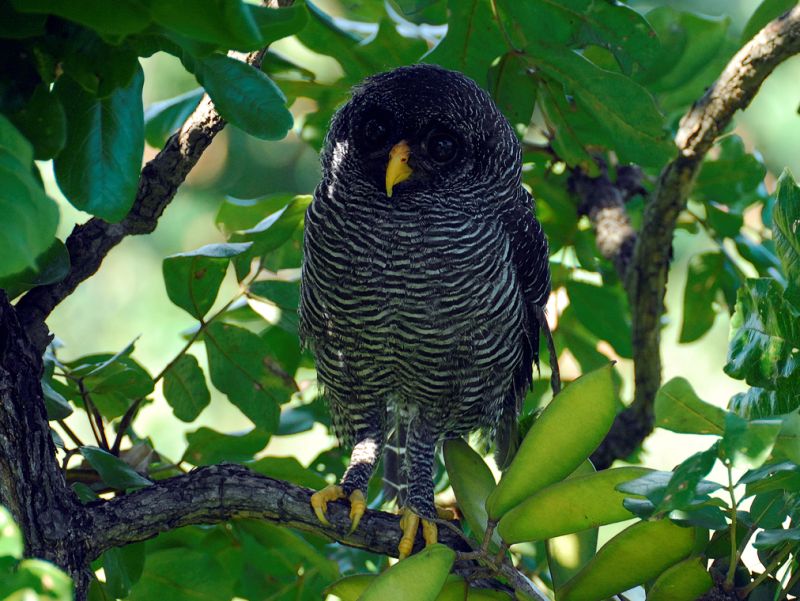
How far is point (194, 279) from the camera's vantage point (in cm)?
191

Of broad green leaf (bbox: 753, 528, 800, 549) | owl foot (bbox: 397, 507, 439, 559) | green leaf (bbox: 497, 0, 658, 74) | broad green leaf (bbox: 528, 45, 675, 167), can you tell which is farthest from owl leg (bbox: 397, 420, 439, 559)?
green leaf (bbox: 497, 0, 658, 74)

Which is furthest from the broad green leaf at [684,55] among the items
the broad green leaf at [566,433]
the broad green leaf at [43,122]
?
the broad green leaf at [43,122]

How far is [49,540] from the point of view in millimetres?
1398

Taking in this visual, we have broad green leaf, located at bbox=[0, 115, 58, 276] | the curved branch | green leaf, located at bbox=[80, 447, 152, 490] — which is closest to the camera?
broad green leaf, located at bbox=[0, 115, 58, 276]

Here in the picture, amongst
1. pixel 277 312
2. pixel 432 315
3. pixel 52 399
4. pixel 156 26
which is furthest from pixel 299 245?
pixel 156 26

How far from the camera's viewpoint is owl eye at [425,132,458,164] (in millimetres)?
2238

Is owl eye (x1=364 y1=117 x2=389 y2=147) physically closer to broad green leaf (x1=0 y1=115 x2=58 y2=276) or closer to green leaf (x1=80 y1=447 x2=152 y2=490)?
green leaf (x1=80 y1=447 x2=152 y2=490)

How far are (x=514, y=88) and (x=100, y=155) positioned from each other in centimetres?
129

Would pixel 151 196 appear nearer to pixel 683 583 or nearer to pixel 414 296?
pixel 414 296

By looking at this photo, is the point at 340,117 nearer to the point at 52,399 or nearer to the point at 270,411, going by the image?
the point at 270,411

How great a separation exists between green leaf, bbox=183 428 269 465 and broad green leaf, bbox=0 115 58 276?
1.20m

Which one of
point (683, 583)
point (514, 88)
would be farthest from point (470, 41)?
point (683, 583)

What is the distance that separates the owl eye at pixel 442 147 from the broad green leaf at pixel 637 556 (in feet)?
3.69

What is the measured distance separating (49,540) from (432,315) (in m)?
1.02
